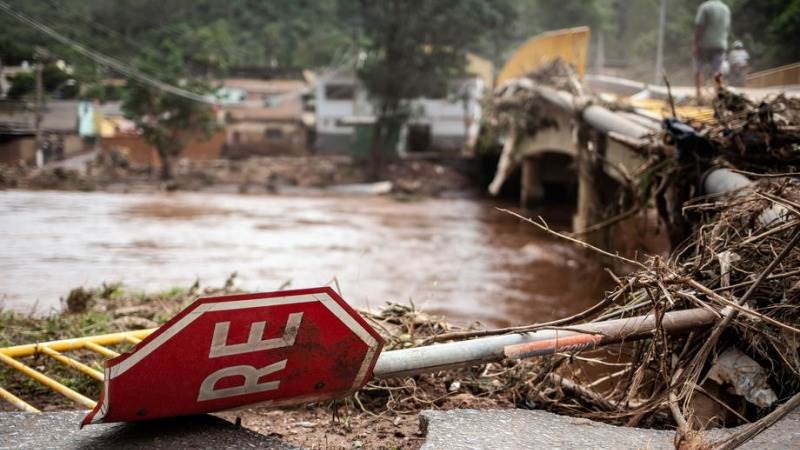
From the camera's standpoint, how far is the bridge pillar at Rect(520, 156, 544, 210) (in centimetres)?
2175

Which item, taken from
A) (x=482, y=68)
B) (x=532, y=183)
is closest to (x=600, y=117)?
(x=532, y=183)

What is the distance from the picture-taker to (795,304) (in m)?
3.63

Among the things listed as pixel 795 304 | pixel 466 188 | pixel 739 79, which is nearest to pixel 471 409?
pixel 795 304

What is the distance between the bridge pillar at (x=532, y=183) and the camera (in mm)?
21750

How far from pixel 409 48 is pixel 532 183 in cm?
931

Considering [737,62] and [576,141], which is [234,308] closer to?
[576,141]

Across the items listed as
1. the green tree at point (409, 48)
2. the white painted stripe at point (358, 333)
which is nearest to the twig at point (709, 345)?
the white painted stripe at point (358, 333)

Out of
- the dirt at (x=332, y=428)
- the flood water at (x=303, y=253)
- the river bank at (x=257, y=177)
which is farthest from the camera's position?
the river bank at (x=257, y=177)

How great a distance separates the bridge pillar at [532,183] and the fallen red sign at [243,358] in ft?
62.2

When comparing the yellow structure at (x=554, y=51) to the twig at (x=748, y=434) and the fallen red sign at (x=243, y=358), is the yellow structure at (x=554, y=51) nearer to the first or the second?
the fallen red sign at (x=243, y=358)

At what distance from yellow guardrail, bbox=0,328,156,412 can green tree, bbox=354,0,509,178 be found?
2485 centimetres

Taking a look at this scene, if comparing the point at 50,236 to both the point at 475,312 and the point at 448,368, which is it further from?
the point at 448,368

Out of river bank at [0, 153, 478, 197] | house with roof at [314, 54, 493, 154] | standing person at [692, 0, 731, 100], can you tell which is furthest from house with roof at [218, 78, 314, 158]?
standing person at [692, 0, 731, 100]

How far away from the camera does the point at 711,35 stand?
33.5 ft
